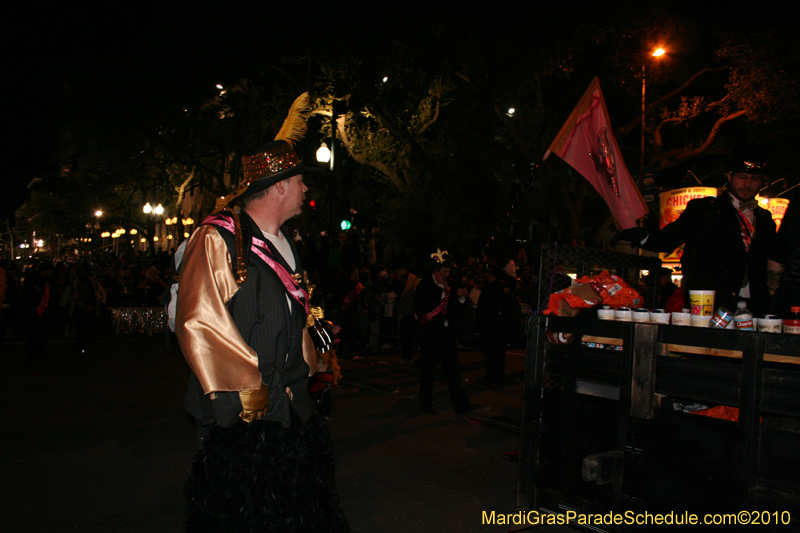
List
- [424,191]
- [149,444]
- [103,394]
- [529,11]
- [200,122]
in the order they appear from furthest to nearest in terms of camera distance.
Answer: [200,122] → [424,191] → [529,11] → [103,394] → [149,444]

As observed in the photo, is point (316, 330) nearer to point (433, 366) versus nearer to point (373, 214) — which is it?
point (433, 366)

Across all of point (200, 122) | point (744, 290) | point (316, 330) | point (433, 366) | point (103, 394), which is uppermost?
point (200, 122)

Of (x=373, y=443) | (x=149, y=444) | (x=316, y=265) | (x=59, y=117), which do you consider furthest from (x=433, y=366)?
(x=59, y=117)

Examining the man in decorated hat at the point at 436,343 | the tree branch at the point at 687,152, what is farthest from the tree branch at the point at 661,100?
the man in decorated hat at the point at 436,343

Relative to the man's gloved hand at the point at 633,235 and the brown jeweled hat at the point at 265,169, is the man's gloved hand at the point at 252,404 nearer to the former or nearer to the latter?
the brown jeweled hat at the point at 265,169

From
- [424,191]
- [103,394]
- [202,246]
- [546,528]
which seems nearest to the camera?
[202,246]

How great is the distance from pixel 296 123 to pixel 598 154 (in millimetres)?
2205

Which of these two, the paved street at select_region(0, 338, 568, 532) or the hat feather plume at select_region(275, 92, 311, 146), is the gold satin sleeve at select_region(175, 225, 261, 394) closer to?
the hat feather plume at select_region(275, 92, 311, 146)

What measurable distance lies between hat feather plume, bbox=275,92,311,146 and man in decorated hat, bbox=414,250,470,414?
4827mm

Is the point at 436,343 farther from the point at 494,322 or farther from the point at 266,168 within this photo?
the point at 266,168

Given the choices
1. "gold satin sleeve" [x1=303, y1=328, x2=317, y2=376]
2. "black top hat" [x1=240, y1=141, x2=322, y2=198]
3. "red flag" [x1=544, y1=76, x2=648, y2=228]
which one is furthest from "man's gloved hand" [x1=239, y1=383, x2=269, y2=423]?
"red flag" [x1=544, y1=76, x2=648, y2=228]

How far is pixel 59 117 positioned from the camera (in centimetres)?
3044

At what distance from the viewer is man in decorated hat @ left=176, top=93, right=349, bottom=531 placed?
259 cm

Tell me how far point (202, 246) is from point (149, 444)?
14.2ft
